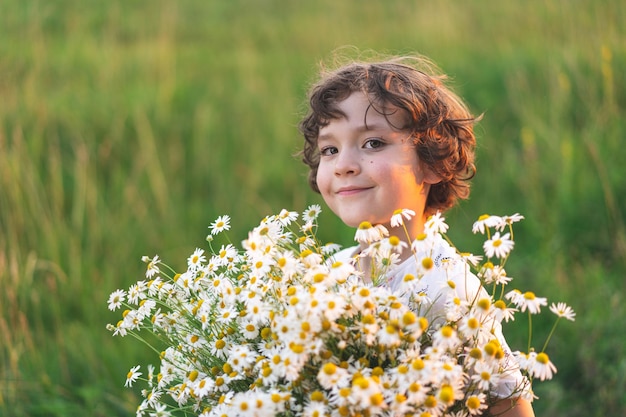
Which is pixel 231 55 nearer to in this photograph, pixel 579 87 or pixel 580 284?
pixel 579 87

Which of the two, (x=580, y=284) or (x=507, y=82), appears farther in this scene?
(x=507, y=82)

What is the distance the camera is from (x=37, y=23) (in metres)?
5.00

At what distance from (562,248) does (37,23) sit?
11.6ft

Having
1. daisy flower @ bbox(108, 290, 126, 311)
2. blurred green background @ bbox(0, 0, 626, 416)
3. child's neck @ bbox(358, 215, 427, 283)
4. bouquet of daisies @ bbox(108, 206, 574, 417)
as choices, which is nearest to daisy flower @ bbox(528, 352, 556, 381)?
bouquet of daisies @ bbox(108, 206, 574, 417)

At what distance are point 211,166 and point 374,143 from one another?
2.88 m

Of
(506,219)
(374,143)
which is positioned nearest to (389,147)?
(374,143)

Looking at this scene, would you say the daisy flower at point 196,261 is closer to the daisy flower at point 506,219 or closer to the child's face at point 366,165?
the child's face at point 366,165

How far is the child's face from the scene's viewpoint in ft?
7.07

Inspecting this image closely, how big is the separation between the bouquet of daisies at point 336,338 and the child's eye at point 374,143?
0.40 metres

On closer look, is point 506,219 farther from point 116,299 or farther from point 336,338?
point 116,299

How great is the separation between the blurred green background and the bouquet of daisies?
163 cm

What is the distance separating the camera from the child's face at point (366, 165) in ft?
7.07

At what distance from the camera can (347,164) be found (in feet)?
7.03

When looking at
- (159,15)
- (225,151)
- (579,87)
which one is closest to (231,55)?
(159,15)
